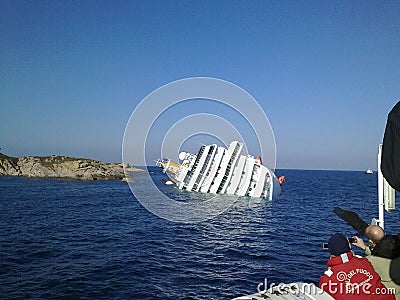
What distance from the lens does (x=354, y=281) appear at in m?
3.47

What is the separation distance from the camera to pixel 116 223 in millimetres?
26609

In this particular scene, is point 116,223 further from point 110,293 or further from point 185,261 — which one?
point 110,293

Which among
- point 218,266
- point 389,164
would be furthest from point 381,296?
point 218,266

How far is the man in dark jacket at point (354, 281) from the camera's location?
3.44 m

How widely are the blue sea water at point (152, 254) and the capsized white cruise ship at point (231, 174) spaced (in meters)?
15.0

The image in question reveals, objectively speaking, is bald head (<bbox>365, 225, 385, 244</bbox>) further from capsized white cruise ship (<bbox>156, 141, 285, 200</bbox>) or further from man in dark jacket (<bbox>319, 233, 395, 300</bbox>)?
capsized white cruise ship (<bbox>156, 141, 285, 200</bbox>)

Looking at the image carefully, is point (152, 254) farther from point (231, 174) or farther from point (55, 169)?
Answer: point (55, 169)

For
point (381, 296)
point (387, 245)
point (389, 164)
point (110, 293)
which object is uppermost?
point (389, 164)

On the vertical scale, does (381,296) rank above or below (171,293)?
above

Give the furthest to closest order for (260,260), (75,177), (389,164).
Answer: (75,177) < (260,260) < (389,164)

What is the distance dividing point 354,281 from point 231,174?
43.7 m

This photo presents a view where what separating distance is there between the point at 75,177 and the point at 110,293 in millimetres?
91266

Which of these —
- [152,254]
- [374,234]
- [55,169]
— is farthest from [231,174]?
[55,169]

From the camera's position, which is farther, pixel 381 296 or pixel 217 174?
pixel 217 174
